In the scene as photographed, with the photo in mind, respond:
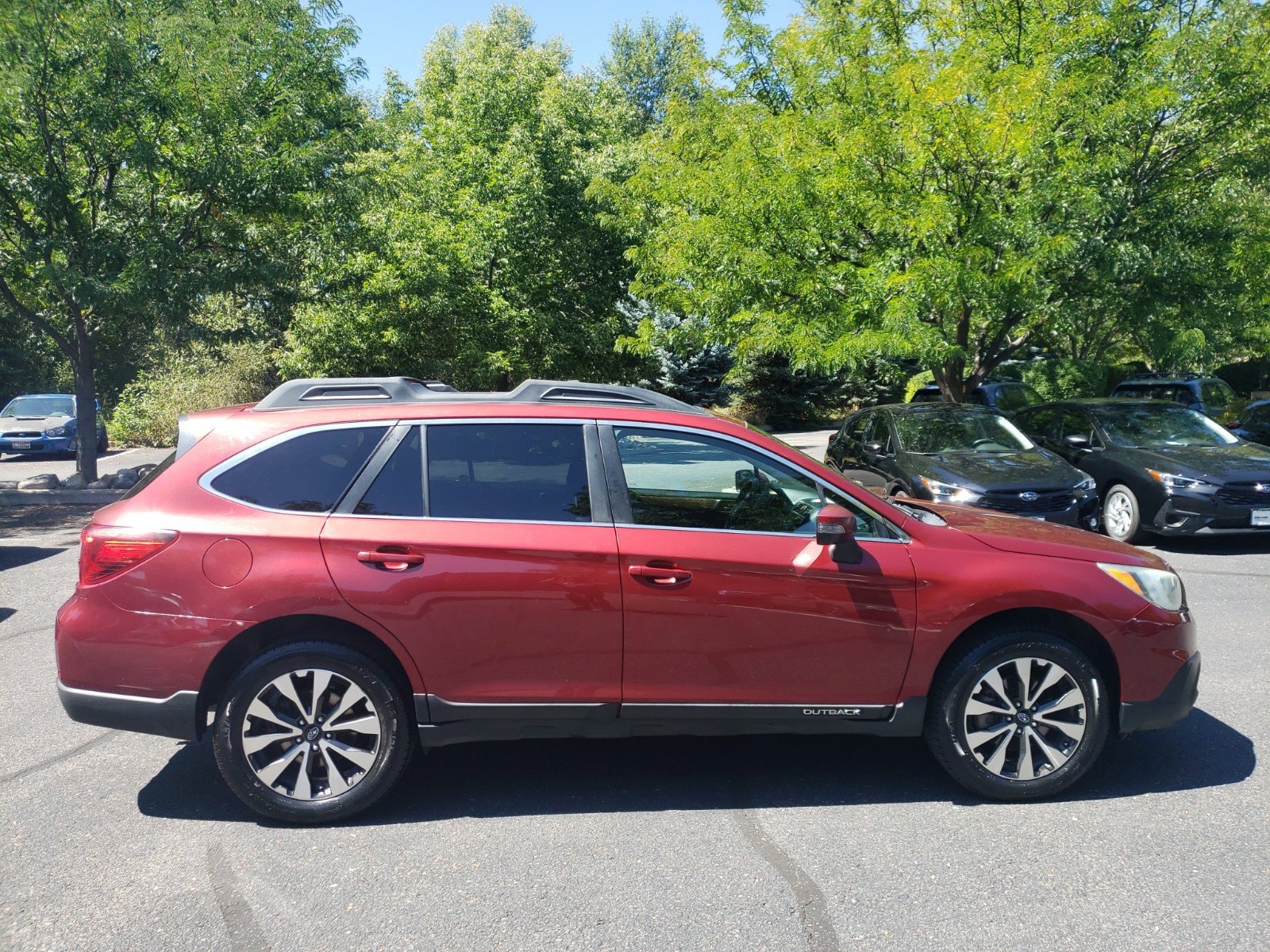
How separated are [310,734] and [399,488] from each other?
1.02 m

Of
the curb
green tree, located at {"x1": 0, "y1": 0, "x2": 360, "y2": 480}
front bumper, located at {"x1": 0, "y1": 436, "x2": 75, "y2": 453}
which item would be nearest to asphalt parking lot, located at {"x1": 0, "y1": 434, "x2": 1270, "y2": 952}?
green tree, located at {"x1": 0, "y1": 0, "x2": 360, "y2": 480}

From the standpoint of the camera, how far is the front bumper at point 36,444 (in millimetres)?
22656

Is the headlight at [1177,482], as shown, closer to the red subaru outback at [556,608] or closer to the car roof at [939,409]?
the car roof at [939,409]

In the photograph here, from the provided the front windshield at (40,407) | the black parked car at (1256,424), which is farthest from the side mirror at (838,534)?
the front windshield at (40,407)

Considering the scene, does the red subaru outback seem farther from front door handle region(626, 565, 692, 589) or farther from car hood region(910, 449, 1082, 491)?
car hood region(910, 449, 1082, 491)

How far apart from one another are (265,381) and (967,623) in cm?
2810

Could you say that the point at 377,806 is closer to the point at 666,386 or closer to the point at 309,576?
the point at 309,576

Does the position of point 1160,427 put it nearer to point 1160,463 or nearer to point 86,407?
point 1160,463

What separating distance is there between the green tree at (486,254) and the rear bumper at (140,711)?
1448 cm

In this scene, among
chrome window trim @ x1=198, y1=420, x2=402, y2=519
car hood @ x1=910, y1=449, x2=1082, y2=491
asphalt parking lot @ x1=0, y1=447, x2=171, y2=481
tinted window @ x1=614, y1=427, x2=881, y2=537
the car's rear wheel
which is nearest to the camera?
chrome window trim @ x1=198, y1=420, x2=402, y2=519

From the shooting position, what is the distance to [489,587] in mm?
4035

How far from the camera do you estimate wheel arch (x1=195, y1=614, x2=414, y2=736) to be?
4062mm

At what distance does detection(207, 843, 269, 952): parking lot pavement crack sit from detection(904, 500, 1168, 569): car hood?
308 cm

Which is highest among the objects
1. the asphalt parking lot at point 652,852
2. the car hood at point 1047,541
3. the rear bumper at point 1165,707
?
the car hood at point 1047,541
